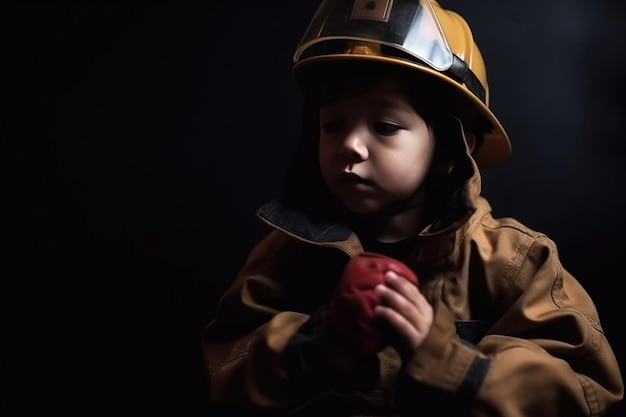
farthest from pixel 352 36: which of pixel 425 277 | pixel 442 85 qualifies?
pixel 425 277

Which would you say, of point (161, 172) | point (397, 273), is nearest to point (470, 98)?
point (397, 273)

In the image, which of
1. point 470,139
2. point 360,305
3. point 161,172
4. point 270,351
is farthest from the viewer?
point 161,172

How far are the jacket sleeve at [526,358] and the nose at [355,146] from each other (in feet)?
0.81

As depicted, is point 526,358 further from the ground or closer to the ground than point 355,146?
closer to the ground

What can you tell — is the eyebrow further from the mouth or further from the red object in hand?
the red object in hand

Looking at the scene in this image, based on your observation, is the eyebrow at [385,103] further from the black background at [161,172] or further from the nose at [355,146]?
the black background at [161,172]

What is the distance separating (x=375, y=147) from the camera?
1.10m

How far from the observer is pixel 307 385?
1.04m

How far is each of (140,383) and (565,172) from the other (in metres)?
0.95

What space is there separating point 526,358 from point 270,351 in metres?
0.34

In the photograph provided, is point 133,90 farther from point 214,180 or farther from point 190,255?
point 190,255

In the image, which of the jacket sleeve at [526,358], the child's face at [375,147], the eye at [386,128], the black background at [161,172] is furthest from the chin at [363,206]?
the black background at [161,172]

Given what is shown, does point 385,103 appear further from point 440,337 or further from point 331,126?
point 440,337

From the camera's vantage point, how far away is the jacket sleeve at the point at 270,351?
1.02 metres
